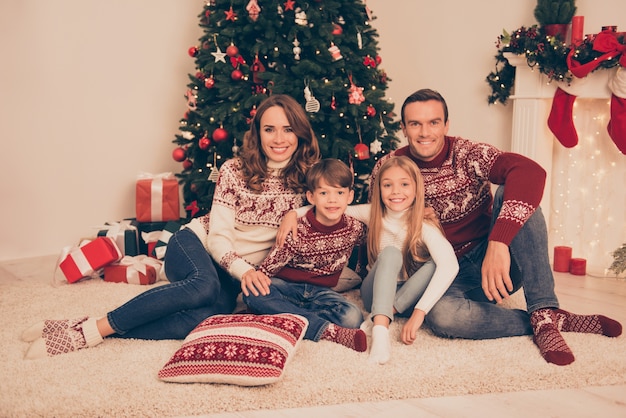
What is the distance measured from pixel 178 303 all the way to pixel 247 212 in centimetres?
50

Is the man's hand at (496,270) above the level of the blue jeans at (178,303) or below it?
above

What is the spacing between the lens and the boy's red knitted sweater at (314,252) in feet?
8.23

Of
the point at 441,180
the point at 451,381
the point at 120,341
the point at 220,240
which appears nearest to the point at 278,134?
the point at 220,240

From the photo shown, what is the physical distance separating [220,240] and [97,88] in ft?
6.91

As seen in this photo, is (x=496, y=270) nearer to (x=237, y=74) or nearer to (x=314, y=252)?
(x=314, y=252)

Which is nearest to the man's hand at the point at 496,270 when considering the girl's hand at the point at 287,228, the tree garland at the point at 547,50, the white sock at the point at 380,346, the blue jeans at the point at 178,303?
the white sock at the point at 380,346

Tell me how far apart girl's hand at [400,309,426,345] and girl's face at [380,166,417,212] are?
404 mm

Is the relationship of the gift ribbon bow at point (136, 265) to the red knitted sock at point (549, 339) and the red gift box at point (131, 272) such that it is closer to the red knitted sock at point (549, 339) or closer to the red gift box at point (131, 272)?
the red gift box at point (131, 272)

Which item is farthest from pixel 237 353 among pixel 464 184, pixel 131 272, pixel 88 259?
pixel 88 259

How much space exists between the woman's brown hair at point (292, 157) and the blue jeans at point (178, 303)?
0.37m

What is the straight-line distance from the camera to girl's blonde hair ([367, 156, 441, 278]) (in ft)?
7.93

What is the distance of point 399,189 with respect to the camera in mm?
2422

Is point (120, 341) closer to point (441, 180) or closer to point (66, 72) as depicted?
point (441, 180)

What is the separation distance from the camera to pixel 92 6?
4.09 metres
